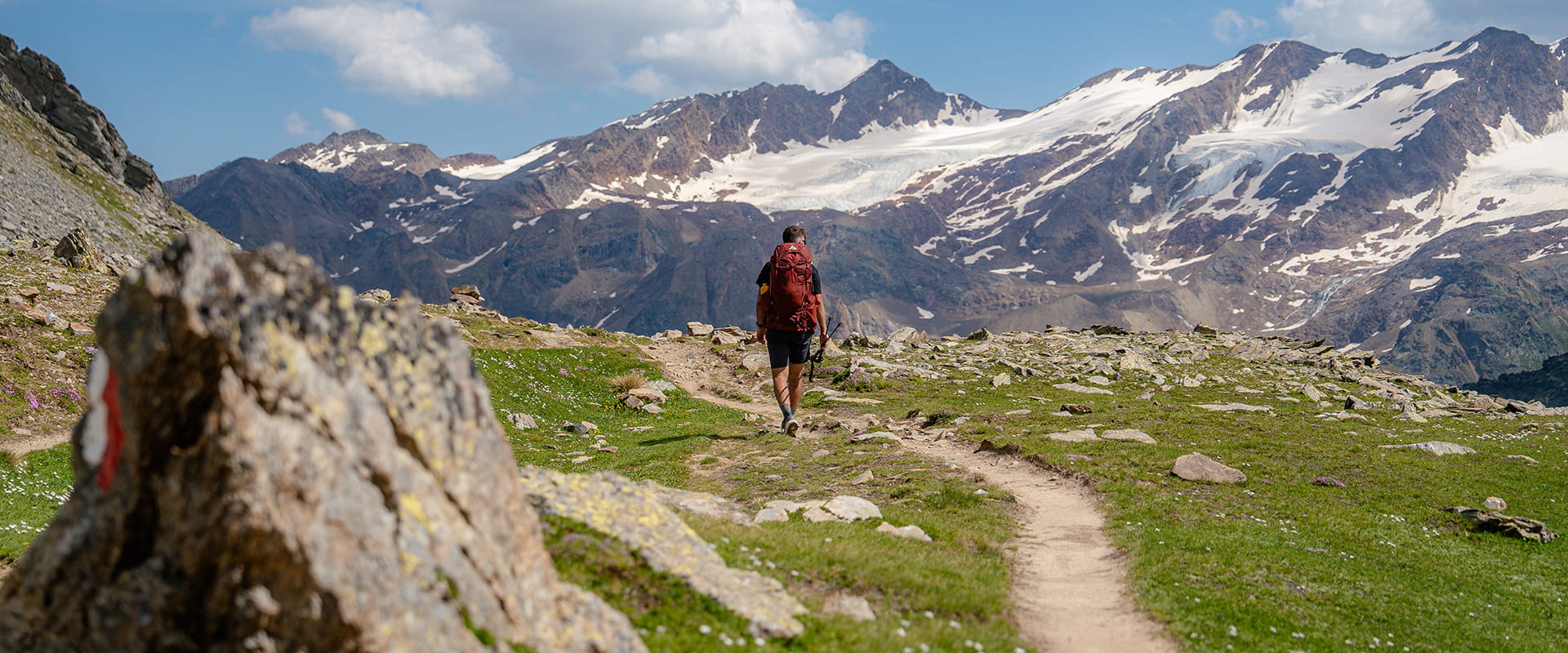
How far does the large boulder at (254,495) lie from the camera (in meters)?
5.95

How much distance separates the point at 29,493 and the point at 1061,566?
25321 millimetres

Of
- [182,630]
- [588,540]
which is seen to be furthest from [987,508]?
[182,630]

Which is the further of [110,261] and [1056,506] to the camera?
[110,261]

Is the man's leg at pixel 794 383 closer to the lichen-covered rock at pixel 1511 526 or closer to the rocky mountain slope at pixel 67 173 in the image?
the lichen-covered rock at pixel 1511 526

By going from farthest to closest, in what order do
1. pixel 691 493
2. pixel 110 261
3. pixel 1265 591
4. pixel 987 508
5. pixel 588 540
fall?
1. pixel 110 261
2. pixel 987 508
3. pixel 691 493
4. pixel 1265 591
5. pixel 588 540

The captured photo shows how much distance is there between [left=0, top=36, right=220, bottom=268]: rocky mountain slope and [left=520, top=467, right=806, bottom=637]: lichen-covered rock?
7771cm

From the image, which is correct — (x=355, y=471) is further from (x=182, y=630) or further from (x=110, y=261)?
(x=110, y=261)

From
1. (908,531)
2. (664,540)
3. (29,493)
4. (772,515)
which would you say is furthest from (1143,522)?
(29,493)

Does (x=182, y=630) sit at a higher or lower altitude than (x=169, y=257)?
lower

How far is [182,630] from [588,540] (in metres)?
4.05

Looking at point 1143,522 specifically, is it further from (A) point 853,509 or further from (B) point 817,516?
(B) point 817,516

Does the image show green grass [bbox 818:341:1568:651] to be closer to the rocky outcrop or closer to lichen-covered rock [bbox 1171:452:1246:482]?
lichen-covered rock [bbox 1171:452:1246:482]

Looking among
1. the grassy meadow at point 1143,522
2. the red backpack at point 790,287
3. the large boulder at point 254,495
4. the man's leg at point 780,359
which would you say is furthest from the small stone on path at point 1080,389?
the large boulder at point 254,495

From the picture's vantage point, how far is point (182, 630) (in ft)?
20.1
